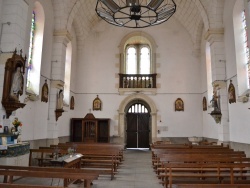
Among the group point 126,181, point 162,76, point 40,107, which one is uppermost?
point 162,76

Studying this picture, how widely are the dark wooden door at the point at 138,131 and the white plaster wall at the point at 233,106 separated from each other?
5.83 m

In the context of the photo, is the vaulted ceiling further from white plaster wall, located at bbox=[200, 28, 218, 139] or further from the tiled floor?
the tiled floor

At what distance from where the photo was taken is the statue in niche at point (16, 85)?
20.4ft

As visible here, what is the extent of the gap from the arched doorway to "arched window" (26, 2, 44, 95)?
21.6 ft

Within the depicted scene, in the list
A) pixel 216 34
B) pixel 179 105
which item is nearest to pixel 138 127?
pixel 179 105

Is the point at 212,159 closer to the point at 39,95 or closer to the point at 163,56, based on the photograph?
the point at 39,95

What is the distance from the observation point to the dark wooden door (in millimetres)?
14258

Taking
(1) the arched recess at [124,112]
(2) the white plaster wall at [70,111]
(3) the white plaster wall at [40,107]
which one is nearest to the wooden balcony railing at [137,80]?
(1) the arched recess at [124,112]

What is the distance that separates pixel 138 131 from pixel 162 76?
3.62 metres

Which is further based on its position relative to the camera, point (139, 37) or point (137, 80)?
point (139, 37)

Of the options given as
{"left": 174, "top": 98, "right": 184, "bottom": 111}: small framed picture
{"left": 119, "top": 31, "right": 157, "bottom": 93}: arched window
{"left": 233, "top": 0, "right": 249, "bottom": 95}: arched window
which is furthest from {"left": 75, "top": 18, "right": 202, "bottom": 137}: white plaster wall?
{"left": 233, "top": 0, "right": 249, "bottom": 95}: arched window

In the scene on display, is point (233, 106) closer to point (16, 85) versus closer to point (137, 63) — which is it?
point (137, 63)

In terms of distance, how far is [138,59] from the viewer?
574 inches

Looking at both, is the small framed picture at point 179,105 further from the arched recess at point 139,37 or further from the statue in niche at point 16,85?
the statue in niche at point 16,85
